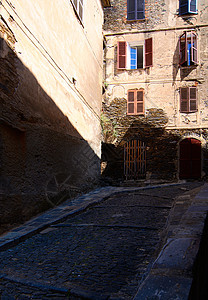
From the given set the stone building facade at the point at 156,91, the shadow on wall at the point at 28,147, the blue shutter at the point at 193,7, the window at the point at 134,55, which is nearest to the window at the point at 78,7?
the shadow on wall at the point at 28,147

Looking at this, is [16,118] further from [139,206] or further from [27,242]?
[139,206]

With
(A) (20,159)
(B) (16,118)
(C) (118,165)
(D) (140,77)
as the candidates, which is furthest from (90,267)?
(D) (140,77)

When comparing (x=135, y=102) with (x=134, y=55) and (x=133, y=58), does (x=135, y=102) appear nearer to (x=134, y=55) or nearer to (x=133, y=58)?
(x=133, y=58)

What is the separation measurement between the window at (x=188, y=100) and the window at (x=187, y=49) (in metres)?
1.27

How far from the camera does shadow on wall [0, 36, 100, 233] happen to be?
3998mm

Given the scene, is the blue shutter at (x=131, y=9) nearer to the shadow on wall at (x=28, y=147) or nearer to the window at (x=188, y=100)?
the window at (x=188, y=100)

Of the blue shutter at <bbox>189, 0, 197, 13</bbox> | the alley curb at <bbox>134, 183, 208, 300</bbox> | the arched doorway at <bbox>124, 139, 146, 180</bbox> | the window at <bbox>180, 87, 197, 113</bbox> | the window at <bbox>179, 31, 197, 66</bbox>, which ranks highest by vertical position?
the blue shutter at <bbox>189, 0, 197, 13</bbox>

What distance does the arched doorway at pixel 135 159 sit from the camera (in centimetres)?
1246

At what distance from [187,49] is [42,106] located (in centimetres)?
927

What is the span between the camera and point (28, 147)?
15.2 ft

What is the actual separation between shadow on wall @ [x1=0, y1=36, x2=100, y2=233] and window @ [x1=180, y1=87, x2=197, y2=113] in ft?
24.4

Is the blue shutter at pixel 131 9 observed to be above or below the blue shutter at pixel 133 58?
above

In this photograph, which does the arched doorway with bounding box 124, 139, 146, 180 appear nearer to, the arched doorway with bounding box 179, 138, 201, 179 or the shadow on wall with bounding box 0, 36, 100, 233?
the arched doorway with bounding box 179, 138, 201, 179

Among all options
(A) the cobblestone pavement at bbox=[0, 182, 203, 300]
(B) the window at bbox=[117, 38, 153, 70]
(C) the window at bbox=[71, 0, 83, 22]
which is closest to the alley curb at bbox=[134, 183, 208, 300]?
(A) the cobblestone pavement at bbox=[0, 182, 203, 300]
